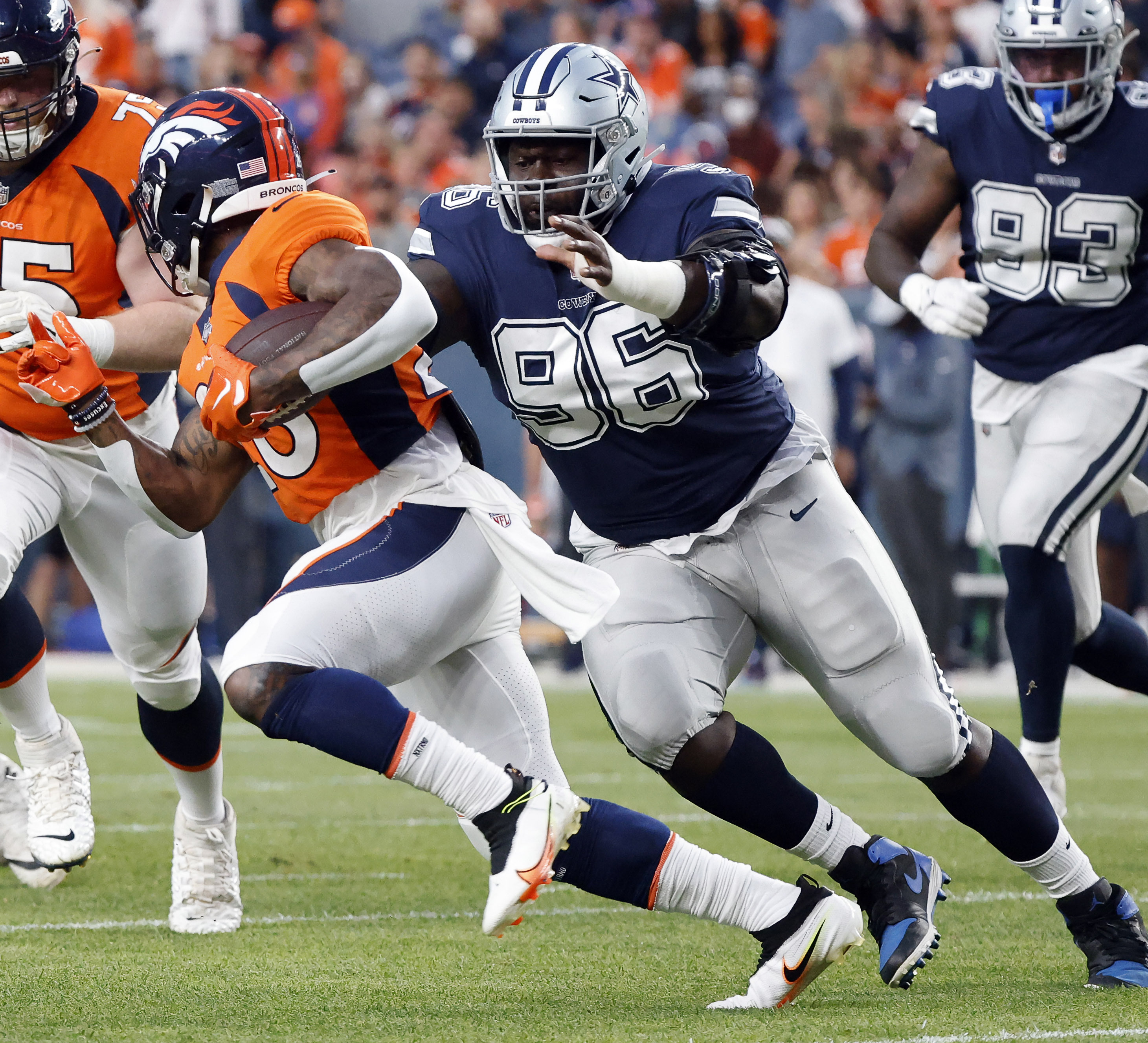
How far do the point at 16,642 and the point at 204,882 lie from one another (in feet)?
2.71

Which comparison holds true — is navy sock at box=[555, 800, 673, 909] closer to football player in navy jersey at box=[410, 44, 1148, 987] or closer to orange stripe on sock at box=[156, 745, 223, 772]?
football player in navy jersey at box=[410, 44, 1148, 987]

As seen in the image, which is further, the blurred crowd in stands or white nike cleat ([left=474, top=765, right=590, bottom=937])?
the blurred crowd in stands

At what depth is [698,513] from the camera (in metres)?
3.24

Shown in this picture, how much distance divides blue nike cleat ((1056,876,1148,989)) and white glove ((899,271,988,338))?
158 centimetres

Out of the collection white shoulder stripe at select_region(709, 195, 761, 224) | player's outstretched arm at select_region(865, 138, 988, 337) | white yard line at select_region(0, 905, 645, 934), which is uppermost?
white shoulder stripe at select_region(709, 195, 761, 224)

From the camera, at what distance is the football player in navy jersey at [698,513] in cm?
307

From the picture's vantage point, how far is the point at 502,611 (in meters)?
3.37

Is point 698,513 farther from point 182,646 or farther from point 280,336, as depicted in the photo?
point 182,646

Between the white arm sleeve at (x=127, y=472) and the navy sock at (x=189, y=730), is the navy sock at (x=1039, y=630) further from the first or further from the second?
the white arm sleeve at (x=127, y=472)

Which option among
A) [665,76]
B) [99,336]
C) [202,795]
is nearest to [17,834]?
[202,795]

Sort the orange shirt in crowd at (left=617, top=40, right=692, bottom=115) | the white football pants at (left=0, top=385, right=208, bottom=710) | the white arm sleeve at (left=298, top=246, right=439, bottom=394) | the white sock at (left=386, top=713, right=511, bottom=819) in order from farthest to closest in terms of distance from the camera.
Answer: the orange shirt in crowd at (left=617, top=40, right=692, bottom=115) → the white football pants at (left=0, top=385, right=208, bottom=710) → the white arm sleeve at (left=298, top=246, right=439, bottom=394) → the white sock at (left=386, top=713, right=511, bottom=819)

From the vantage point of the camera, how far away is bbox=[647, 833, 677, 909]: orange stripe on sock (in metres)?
2.95

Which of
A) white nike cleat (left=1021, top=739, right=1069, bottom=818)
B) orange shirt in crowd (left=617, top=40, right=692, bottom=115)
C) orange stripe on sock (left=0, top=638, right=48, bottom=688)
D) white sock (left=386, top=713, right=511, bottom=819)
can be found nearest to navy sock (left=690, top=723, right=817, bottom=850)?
white sock (left=386, top=713, right=511, bottom=819)

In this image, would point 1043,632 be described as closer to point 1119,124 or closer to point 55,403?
point 1119,124
